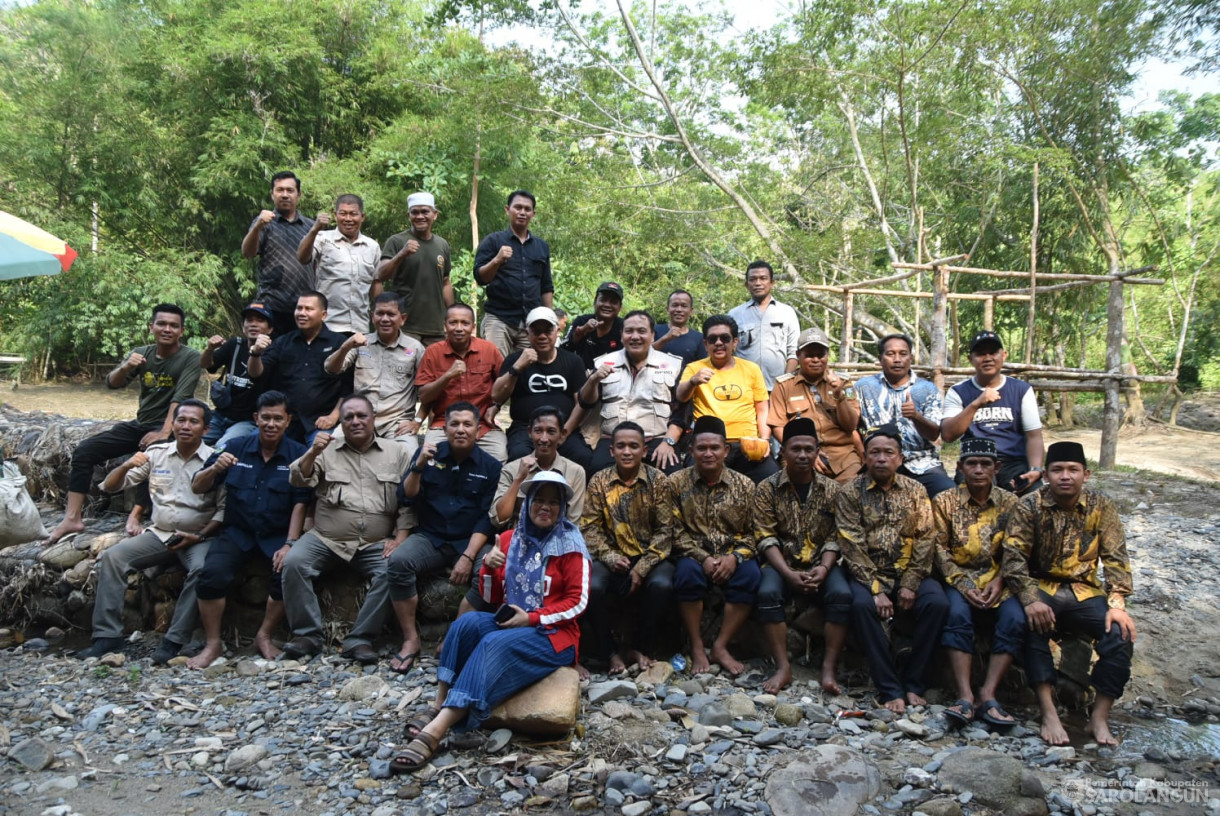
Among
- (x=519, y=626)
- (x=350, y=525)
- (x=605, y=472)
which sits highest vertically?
(x=605, y=472)

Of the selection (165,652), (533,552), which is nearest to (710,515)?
(533,552)

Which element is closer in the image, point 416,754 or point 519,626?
point 416,754

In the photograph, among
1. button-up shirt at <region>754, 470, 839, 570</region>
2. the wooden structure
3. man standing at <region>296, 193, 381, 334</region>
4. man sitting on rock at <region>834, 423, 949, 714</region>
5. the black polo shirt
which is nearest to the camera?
man sitting on rock at <region>834, 423, 949, 714</region>

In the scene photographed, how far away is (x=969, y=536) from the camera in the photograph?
18.4 feet

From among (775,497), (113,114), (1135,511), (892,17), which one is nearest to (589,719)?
(775,497)

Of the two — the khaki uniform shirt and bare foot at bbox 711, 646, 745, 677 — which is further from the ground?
the khaki uniform shirt

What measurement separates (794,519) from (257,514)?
3.92 meters

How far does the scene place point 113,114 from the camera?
1708 cm

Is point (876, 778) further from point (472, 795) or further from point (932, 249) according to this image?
point (932, 249)

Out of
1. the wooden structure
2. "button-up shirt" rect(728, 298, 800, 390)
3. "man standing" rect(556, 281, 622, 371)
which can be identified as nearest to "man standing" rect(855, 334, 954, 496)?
"button-up shirt" rect(728, 298, 800, 390)

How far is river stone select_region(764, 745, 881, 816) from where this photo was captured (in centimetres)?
417

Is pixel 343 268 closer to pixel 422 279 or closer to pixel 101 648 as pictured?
pixel 422 279

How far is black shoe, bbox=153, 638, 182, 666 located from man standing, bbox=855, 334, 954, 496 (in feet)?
17.7

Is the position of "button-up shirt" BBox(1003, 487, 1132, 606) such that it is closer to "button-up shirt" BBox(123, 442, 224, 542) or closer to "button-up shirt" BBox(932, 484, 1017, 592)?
"button-up shirt" BBox(932, 484, 1017, 592)
